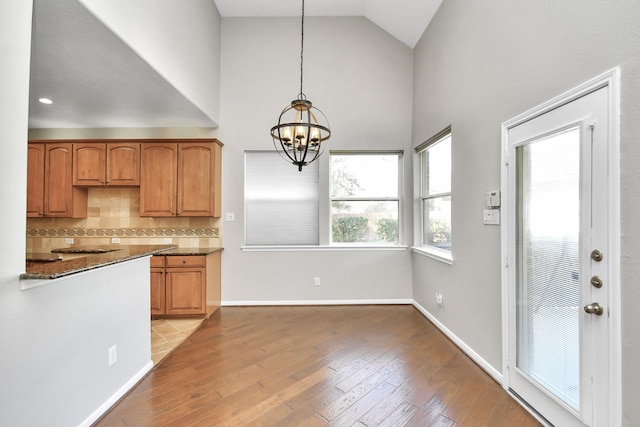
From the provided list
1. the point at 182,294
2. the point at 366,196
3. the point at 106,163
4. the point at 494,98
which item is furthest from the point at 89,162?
the point at 494,98

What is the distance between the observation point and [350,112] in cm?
429

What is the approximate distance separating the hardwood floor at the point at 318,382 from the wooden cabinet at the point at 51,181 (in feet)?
9.02

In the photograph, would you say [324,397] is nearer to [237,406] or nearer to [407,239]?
[237,406]

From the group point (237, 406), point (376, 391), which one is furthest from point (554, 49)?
point (237, 406)

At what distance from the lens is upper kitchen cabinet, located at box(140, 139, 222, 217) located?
13.0ft

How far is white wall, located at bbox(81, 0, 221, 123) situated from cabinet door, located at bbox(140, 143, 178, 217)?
0.81 m

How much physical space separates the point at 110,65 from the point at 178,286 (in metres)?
2.51

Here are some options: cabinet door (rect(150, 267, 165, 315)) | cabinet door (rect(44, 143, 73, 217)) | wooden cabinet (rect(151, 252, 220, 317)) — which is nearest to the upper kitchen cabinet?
wooden cabinet (rect(151, 252, 220, 317))

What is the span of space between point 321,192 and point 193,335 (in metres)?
2.46

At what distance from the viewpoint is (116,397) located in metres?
2.05

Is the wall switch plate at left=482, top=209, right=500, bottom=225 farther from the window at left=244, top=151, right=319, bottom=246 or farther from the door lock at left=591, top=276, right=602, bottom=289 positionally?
the window at left=244, top=151, right=319, bottom=246

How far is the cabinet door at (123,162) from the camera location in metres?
3.97

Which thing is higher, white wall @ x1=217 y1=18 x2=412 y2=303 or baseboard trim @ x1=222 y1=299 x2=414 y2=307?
white wall @ x1=217 y1=18 x2=412 y2=303

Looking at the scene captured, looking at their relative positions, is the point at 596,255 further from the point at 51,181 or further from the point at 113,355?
the point at 51,181
